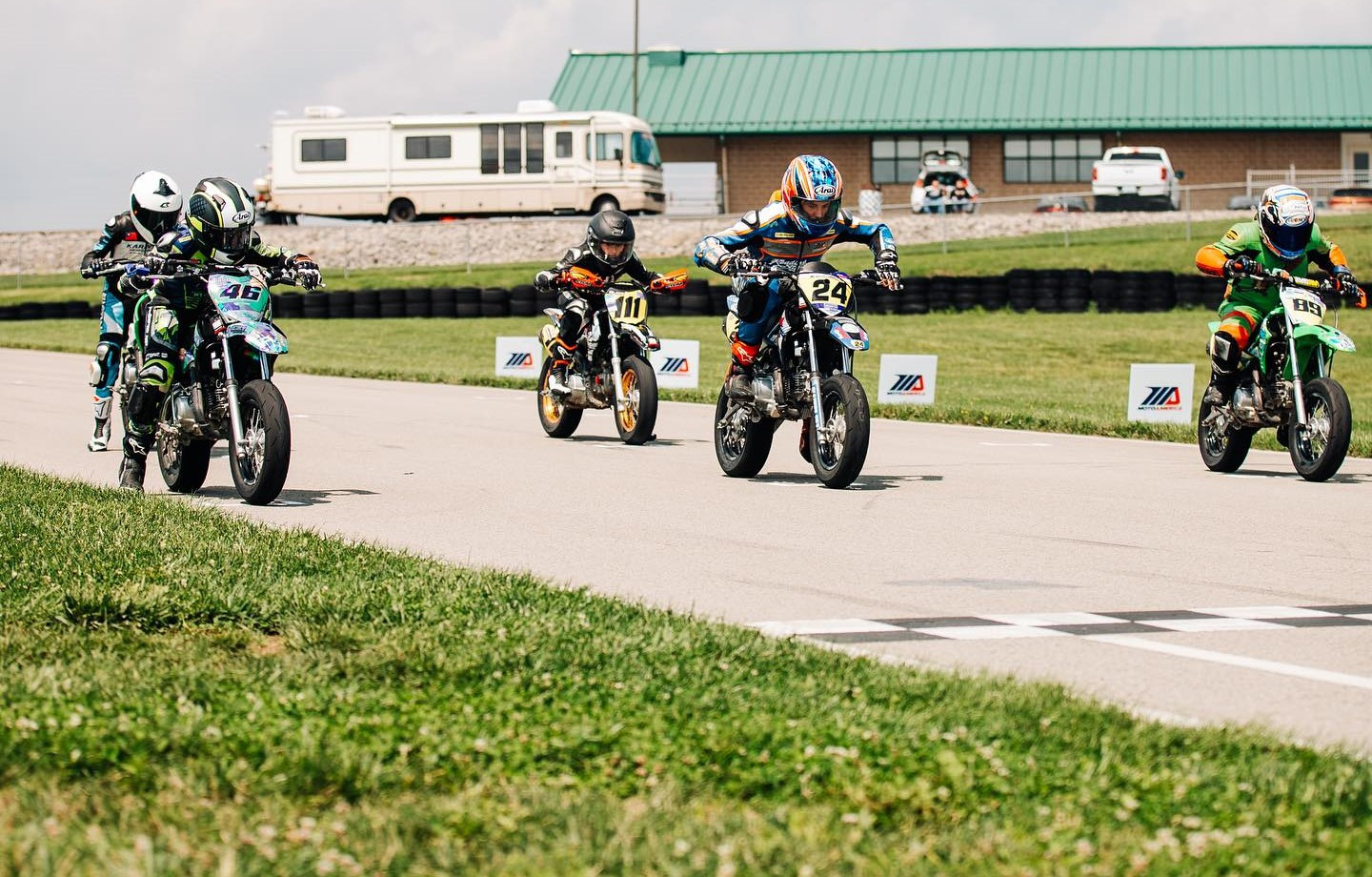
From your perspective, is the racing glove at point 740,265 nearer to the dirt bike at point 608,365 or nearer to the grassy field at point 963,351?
the dirt bike at point 608,365

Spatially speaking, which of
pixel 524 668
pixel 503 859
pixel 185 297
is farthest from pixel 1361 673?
pixel 185 297

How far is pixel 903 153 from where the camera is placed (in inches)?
2677

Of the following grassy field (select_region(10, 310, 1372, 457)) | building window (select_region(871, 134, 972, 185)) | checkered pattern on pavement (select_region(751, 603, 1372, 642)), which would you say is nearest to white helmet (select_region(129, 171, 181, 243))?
checkered pattern on pavement (select_region(751, 603, 1372, 642))

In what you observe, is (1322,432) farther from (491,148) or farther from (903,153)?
(903,153)

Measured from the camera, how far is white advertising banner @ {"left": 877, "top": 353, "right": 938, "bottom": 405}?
20578mm

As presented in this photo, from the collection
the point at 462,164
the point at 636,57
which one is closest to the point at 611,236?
the point at 462,164

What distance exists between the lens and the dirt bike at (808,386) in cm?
1139

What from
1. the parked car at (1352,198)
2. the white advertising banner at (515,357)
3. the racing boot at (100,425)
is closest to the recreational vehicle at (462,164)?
the parked car at (1352,198)

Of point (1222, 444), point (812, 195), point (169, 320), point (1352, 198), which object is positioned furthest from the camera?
point (1352, 198)

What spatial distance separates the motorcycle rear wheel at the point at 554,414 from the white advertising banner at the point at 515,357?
30.0 ft

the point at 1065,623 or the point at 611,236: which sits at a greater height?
the point at 611,236

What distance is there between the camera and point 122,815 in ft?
12.9

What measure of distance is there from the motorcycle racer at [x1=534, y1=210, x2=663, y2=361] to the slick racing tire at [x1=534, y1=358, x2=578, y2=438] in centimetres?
31

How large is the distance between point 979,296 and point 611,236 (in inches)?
849
